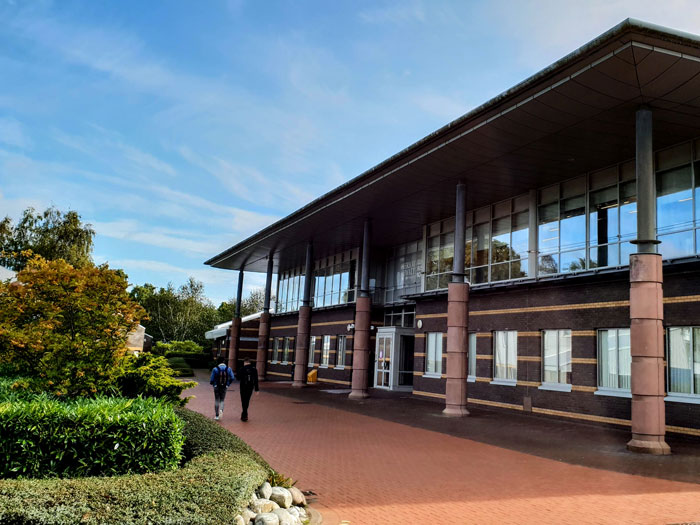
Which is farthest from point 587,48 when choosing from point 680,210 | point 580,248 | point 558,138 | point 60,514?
point 60,514

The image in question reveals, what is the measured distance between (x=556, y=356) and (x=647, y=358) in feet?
18.7

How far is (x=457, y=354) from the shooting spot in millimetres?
17234

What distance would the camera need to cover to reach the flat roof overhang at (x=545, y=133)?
10758mm

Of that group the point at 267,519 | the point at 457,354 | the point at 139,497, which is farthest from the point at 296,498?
the point at 457,354

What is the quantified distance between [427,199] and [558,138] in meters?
6.80

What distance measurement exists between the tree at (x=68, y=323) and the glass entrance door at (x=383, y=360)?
17.8 metres

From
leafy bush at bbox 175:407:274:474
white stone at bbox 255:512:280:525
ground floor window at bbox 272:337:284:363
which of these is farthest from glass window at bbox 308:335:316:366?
white stone at bbox 255:512:280:525

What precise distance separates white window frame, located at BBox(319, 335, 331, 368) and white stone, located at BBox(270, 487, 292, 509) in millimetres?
26036

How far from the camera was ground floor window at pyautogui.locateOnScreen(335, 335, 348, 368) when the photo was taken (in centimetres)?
3103

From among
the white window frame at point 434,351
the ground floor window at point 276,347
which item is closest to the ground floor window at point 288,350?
the ground floor window at point 276,347

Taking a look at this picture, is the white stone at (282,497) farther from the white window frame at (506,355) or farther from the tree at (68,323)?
the white window frame at (506,355)

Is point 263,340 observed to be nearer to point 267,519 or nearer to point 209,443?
point 209,443

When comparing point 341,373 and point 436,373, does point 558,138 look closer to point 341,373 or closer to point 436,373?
point 436,373

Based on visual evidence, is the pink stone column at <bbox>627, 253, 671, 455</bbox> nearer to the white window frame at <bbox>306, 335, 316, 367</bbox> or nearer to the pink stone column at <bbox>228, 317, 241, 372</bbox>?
the white window frame at <bbox>306, 335, 316, 367</bbox>
